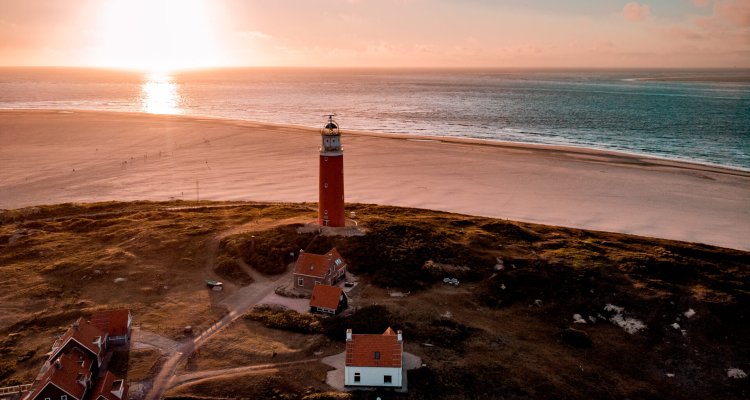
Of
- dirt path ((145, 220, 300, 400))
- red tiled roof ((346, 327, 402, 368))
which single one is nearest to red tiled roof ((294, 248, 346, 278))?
dirt path ((145, 220, 300, 400))

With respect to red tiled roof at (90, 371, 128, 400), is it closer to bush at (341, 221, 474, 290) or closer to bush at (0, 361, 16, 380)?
bush at (0, 361, 16, 380)

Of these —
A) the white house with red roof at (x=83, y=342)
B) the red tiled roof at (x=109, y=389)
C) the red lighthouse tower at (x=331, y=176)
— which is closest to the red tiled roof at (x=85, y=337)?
the white house with red roof at (x=83, y=342)

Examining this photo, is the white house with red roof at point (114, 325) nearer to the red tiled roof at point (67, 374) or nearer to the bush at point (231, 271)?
the red tiled roof at point (67, 374)

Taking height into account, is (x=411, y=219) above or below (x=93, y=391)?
above

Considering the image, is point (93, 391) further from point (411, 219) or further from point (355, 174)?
point (355, 174)

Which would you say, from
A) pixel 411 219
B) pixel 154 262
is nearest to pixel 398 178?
pixel 411 219

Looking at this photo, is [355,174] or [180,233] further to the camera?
[355,174]
